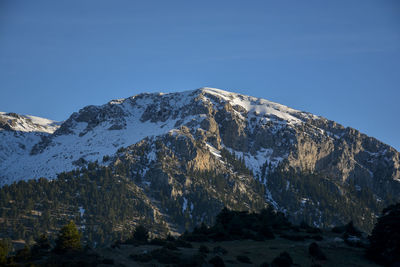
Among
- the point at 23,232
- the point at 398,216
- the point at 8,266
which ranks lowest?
the point at 23,232

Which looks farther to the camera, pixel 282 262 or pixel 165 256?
pixel 282 262

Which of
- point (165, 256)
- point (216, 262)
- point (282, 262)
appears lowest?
point (165, 256)

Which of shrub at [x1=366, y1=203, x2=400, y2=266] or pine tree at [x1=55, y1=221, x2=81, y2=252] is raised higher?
shrub at [x1=366, y1=203, x2=400, y2=266]

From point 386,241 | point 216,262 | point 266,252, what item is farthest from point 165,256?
point 386,241

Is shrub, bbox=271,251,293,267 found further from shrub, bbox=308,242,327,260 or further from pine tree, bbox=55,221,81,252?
pine tree, bbox=55,221,81,252

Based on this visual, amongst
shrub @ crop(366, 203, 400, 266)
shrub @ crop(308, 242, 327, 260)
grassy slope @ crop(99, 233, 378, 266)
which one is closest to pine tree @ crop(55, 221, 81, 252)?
grassy slope @ crop(99, 233, 378, 266)

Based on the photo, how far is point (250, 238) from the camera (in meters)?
87.2

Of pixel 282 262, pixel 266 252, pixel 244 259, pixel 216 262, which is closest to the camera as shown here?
pixel 216 262

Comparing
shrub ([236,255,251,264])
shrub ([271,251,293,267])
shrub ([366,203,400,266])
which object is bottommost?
shrub ([236,255,251,264])

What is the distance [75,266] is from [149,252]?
53.2 feet

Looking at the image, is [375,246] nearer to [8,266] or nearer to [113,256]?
[113,256]

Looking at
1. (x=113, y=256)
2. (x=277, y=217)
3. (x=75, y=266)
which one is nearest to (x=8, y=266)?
(x=75, y=266)

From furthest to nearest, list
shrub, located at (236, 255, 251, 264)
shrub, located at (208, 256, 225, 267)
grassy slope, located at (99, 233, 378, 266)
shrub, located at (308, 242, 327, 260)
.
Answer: shrub, located at (308, 242, 327, 260) < shrub, located at (236, 255, 251, 264) < grassy slope, located at (99, 233, 378, 266) < shrub, located at (208, 256, 225, 267)

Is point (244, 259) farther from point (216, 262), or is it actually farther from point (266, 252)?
point (266, 252)
